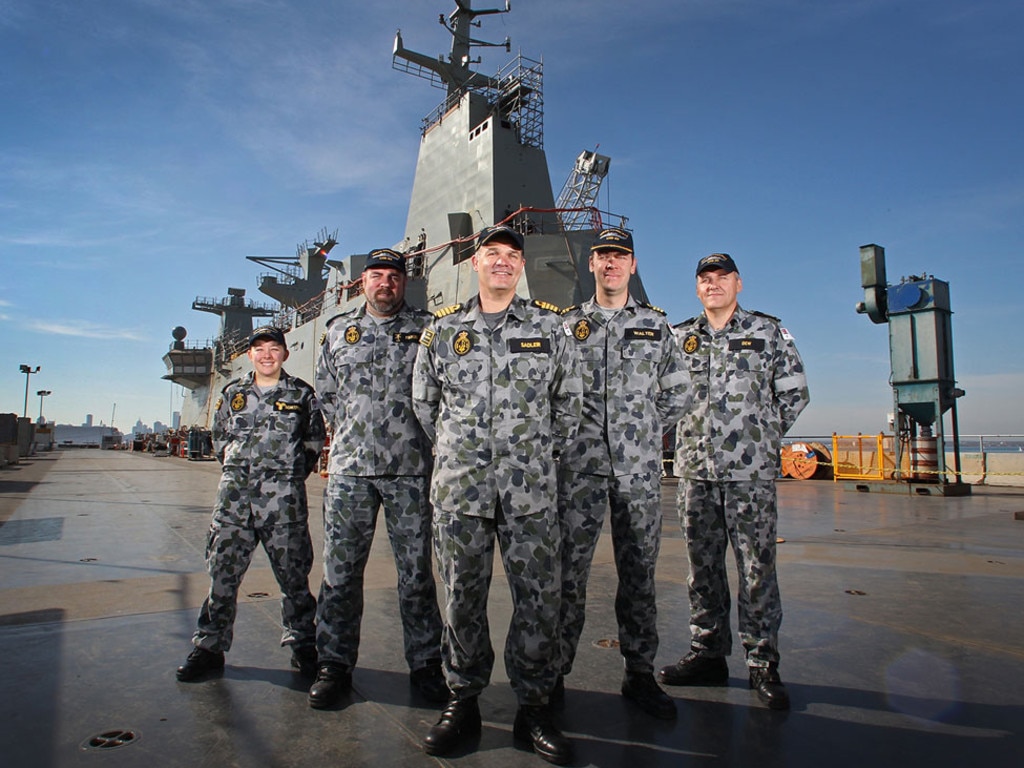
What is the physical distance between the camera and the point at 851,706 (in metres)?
2.19

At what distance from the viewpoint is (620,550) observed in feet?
8.14

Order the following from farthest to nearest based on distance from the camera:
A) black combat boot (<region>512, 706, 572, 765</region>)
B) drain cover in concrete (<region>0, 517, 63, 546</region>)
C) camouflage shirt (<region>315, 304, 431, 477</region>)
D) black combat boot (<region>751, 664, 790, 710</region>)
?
1. drain cover in concrete (<region>0, 517, 63, 546</region>)
2. camouflage shirt (<region>315, 304, 431, 477</region>)
3. black combat boot (<region>751, 664, 790, 710</region>)
4. black combat boot (<region>512, 706, 572, 765</region>)

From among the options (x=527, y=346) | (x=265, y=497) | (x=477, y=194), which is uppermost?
(x=477, y=194)

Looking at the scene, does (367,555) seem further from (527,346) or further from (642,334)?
(642,334)

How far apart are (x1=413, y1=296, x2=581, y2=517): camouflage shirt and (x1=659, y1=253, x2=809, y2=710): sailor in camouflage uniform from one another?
731mm

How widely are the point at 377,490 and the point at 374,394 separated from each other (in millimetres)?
407

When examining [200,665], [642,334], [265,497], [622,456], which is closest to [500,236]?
[642,334]

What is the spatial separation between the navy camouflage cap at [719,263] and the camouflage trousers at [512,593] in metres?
1.38

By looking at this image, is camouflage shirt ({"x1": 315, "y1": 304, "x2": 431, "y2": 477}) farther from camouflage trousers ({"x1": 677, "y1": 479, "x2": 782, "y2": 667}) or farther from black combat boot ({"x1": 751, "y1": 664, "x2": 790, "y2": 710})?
black combat boot ({"x1": 751, "y1": 664, "x2": 790, "y2": 710})

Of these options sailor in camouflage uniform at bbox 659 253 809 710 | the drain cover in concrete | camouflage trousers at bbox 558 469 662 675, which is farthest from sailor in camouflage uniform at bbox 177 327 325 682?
the drain cover in concrete

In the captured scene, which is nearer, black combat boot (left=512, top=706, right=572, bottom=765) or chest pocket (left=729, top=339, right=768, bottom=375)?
black combat boot (left=512, top=706, right=572, bottom=765)

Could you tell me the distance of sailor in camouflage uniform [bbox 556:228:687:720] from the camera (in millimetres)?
2385

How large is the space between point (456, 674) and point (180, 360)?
134 feet

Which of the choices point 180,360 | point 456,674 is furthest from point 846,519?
point 180,360
